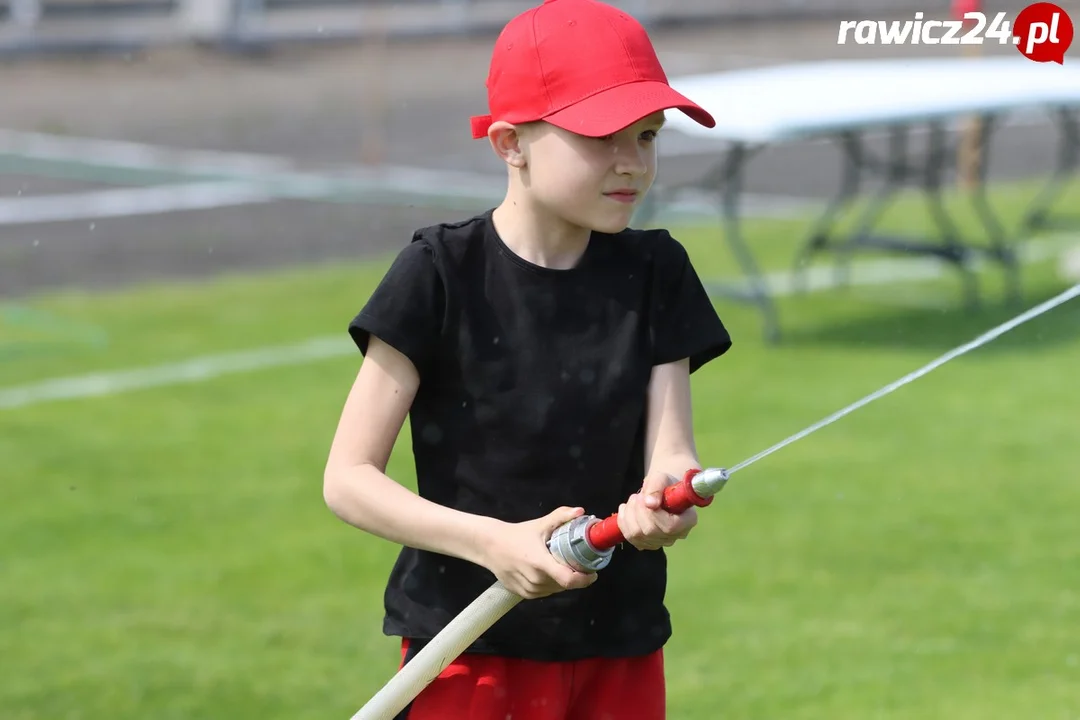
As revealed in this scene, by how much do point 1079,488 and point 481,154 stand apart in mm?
10842

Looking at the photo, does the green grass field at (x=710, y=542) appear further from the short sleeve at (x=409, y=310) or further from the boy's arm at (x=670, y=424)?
the short sleeve at (x=409, y=310)

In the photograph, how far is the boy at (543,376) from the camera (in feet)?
8.05

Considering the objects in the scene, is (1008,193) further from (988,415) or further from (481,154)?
(988,415)

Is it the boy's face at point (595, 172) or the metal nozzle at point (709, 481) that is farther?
the boy's face at point (595, 172)

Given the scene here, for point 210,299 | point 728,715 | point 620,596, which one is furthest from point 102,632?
point 210,299

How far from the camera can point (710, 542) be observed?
18.8ft

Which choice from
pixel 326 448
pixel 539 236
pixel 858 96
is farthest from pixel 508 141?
pixel 858 96

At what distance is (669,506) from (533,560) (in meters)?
0.19

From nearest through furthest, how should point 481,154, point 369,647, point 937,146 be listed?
1. point 369,647
2. point 937,146
3. point 481,154

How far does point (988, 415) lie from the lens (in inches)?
290

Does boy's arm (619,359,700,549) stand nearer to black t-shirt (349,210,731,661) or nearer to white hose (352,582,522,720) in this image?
black t-shirt (349,210,731,661)

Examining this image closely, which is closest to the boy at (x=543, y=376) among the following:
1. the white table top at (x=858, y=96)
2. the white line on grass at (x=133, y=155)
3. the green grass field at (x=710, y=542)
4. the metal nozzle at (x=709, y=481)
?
the metal nozzle at (x=709, y=481)

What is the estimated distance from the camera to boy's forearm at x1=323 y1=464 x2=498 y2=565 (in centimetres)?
239

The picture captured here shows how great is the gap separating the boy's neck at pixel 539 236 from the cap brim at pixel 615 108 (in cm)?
17
